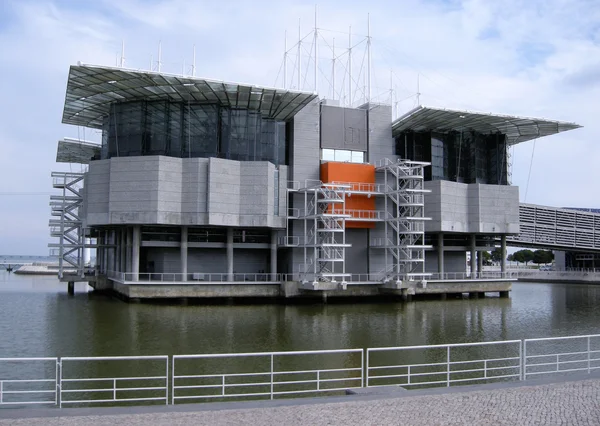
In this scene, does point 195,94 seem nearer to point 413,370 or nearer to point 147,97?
point 147,97

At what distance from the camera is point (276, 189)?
188 ft

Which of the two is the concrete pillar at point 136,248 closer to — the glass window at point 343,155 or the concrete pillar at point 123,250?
the concrete pillar at point 123,250

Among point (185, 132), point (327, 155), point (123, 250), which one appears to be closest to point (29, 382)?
point (185, 132)

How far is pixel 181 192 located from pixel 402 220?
71.4 feet

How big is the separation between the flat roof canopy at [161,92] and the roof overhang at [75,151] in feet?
39.1

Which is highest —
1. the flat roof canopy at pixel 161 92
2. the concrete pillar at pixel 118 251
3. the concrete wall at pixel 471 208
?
the flat roof canopy at pixel 161 92

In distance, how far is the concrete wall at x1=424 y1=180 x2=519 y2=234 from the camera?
209 feet

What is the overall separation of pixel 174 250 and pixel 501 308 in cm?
3125

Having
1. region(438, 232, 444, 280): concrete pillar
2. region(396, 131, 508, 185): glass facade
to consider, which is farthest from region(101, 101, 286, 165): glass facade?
region(438, 232, 444, 280): concrete pillar

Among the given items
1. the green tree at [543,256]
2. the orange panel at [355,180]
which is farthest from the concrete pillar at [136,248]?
the green tree at [543,256]

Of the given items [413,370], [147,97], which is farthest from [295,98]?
[413,370]

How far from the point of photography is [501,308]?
5188 centimetres

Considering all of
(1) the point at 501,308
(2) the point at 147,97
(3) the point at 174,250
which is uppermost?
(2) the point at 147,97

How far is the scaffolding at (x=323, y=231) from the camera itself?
181 ft
